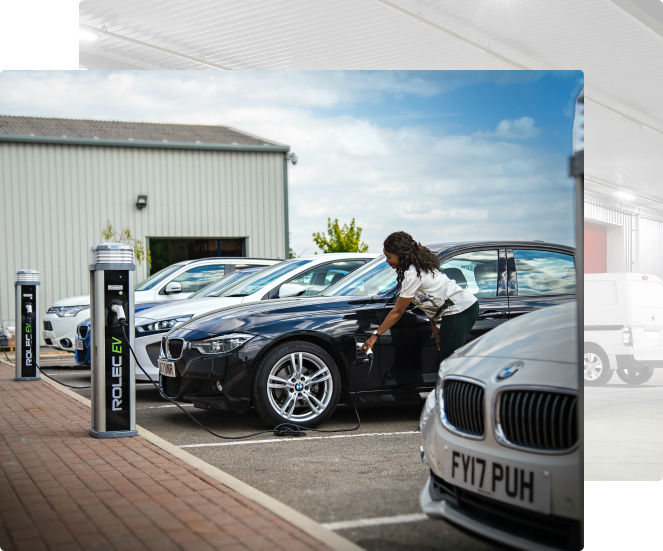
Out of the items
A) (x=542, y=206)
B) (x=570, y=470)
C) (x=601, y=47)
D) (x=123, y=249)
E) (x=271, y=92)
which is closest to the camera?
(x=570, y=470)

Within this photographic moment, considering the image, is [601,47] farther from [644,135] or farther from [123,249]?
[123,249]

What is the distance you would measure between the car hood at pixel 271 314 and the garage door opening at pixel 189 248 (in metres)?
1.83

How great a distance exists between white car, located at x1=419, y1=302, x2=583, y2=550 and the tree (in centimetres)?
254

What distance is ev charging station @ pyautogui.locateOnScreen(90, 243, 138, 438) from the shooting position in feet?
17.1

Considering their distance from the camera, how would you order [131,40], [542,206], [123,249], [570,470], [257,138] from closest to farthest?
[570,470] → [542,206] → [123,249] → [257,138] → [131,40]

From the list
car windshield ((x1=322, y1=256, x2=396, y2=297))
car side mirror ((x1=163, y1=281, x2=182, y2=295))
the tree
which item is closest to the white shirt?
car windshield ((x1=322, y1=256, x2=396, y2=297))

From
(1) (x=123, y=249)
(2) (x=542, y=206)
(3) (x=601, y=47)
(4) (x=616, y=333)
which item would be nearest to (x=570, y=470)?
(2) (x=542, y=206)

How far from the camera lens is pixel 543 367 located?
256 centimetres

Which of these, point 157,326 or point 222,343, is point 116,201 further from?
point 222,343

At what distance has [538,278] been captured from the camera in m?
3.93

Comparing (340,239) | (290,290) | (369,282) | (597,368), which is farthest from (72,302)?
(597,368)

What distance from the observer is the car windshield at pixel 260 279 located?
7.04 m

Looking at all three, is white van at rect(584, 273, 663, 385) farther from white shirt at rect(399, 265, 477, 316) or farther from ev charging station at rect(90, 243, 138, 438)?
ev charging station at rect(90, 243, 138, 438)

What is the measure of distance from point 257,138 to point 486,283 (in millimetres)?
2794
